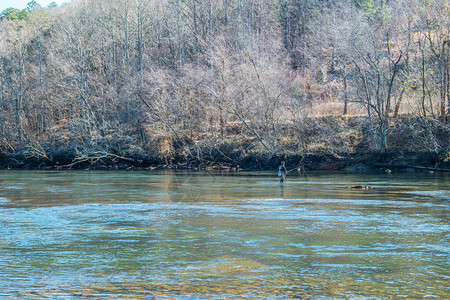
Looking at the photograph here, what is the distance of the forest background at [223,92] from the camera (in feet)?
167

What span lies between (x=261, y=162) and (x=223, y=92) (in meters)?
8.51

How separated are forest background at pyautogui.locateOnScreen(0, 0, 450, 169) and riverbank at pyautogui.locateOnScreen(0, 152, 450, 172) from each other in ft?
0.56

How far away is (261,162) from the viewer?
54.7 metres

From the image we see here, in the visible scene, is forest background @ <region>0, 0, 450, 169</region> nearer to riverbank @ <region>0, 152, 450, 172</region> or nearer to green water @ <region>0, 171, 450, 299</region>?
riverbank @ <region>0, 152, 450, 172</region>

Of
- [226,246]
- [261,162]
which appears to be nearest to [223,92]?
[261,162]

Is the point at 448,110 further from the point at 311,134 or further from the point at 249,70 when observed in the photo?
the point at 249,70

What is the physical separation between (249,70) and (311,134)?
9153 mm

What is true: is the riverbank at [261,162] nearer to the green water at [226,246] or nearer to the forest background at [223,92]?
the forest background at [223,92]

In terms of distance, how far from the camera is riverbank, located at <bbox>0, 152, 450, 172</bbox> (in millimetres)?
48781

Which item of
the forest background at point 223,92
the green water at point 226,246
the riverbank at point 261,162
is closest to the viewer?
the green water at point 226,246

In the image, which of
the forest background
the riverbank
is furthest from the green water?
the forest background

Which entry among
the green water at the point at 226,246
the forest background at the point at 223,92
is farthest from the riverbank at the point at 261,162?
the green water at the point at 226,246

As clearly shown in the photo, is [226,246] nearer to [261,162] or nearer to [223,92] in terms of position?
[261,162]

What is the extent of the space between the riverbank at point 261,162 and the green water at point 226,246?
20.9m
